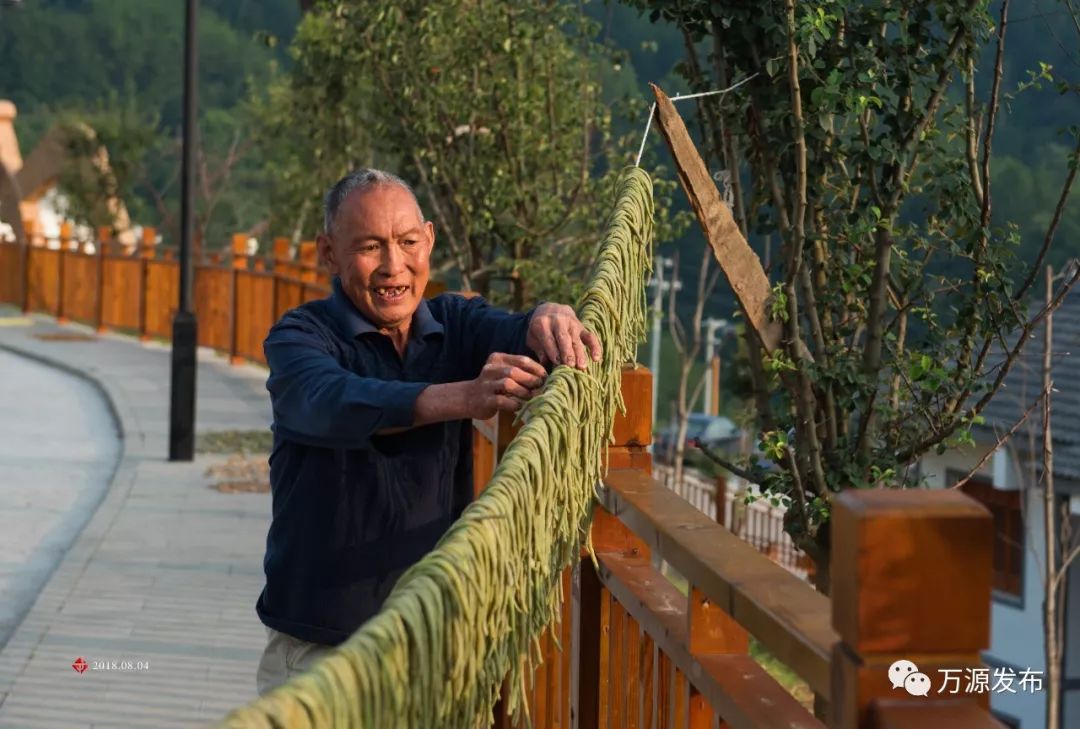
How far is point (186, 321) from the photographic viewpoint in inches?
600

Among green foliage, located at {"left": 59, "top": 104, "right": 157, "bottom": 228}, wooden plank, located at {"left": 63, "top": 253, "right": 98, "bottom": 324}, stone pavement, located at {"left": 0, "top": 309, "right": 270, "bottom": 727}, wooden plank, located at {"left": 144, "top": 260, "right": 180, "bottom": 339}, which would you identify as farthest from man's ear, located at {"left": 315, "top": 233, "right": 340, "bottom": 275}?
green foliage, located at {"left": 59, "top": 104, "right": 157, "bottom": 228}

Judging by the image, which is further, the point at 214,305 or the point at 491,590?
the point at 214,305

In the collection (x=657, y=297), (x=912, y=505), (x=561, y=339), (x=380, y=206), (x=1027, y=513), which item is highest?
(x=380, y=206)

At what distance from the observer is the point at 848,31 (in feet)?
21.0

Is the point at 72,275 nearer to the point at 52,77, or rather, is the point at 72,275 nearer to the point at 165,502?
the point at 165,502

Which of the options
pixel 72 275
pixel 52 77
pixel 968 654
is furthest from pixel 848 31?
pixel 52 77

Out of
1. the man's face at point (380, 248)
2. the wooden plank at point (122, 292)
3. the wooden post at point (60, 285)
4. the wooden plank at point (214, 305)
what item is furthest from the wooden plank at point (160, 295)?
the man's face at point (380, 248)

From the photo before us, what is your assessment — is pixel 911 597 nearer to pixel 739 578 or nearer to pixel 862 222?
pixel 739 578

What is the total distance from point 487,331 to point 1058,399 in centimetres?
2480

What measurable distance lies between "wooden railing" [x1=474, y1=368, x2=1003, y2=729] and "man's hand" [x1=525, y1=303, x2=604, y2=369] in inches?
12.5

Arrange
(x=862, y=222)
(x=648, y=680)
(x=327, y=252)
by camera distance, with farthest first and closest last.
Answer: (x=862, y=222), (x=327, y=252), (x=648, y=680)

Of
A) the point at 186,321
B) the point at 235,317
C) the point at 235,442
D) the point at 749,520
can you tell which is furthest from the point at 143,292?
the point at 749,520

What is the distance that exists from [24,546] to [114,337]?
17.4 meters

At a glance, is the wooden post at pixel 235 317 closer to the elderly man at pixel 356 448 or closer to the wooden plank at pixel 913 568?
the elderly man at pixel 356 448
